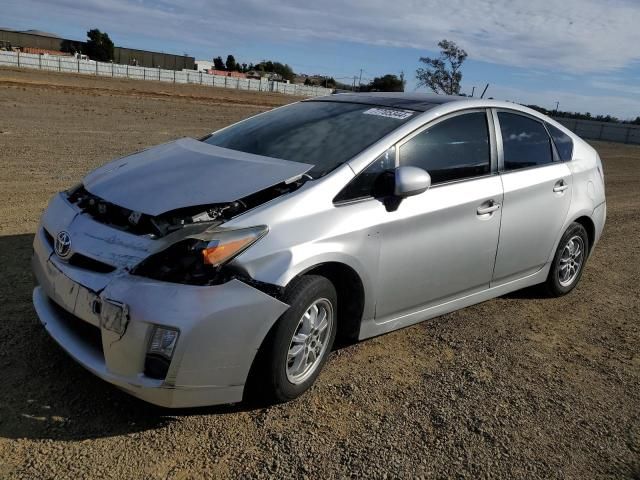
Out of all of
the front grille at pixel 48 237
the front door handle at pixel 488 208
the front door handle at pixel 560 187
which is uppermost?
the front door handle at pixel 560 187

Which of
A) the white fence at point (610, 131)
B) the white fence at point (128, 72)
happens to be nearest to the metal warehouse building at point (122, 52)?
the white fence at point (128, 72)

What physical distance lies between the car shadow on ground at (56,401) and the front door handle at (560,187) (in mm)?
3148

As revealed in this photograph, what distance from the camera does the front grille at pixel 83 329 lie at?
3023mm

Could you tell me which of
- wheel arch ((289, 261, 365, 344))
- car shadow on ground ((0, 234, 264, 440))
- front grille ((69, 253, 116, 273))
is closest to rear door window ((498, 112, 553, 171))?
wheel arch ((289, 261, 365, 344))

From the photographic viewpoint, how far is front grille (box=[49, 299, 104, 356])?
3023mm

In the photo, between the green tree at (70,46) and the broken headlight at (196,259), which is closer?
the broken headlight at (196,259)

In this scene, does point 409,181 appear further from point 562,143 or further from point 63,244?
point 562,143

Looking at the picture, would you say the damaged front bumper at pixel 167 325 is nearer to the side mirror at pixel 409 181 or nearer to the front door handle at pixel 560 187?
the side mirror at pixel 409 181

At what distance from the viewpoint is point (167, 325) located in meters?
2.75

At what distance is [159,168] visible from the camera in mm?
3678

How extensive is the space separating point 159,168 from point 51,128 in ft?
37.8

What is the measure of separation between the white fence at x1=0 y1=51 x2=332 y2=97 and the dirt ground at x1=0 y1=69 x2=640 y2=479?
153 feet

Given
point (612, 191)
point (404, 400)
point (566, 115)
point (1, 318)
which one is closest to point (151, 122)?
point (612, 191)

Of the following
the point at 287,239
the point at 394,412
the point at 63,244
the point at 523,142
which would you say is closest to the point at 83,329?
the point at 63,244
